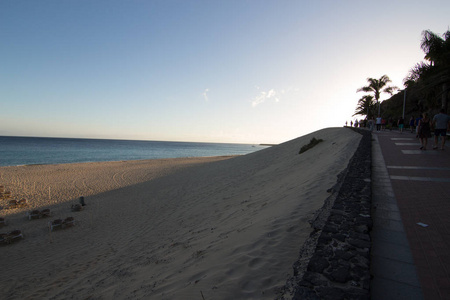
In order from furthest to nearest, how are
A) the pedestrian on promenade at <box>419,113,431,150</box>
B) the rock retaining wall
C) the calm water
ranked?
the calm water → the pedestrian on promenade at <box>419,113,431,150</box> → the rock retaining wall

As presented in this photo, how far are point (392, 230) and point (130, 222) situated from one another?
8866mm

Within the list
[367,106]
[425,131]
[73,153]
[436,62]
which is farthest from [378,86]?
[73,153]

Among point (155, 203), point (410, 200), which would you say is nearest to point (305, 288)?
point (410, 200)

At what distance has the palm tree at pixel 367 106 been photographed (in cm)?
3706

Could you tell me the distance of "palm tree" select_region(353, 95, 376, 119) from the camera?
37.1 meters

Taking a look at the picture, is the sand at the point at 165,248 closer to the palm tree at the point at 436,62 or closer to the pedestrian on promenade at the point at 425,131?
the pedestrian on promenade at the point at 425,131

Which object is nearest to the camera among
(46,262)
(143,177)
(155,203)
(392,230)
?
(392,230)

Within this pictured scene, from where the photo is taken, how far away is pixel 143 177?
20.0m

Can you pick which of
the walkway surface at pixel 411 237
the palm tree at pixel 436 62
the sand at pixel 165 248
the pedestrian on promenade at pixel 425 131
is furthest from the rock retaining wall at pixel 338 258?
the palm tree at pixel 436 62

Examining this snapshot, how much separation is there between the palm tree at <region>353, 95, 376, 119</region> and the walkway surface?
37759 millimetres

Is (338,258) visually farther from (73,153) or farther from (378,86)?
(73,153)

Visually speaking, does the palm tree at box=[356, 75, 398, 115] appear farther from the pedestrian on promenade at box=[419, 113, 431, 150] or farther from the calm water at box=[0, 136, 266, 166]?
the calm water at box=[0, 136, 266, 166]

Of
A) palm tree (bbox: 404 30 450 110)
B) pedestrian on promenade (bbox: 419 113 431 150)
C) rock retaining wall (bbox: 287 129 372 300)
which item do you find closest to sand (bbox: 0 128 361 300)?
rock retaining wall (bbox: 287 129 372 300)

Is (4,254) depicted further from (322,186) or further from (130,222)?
(322,186)
